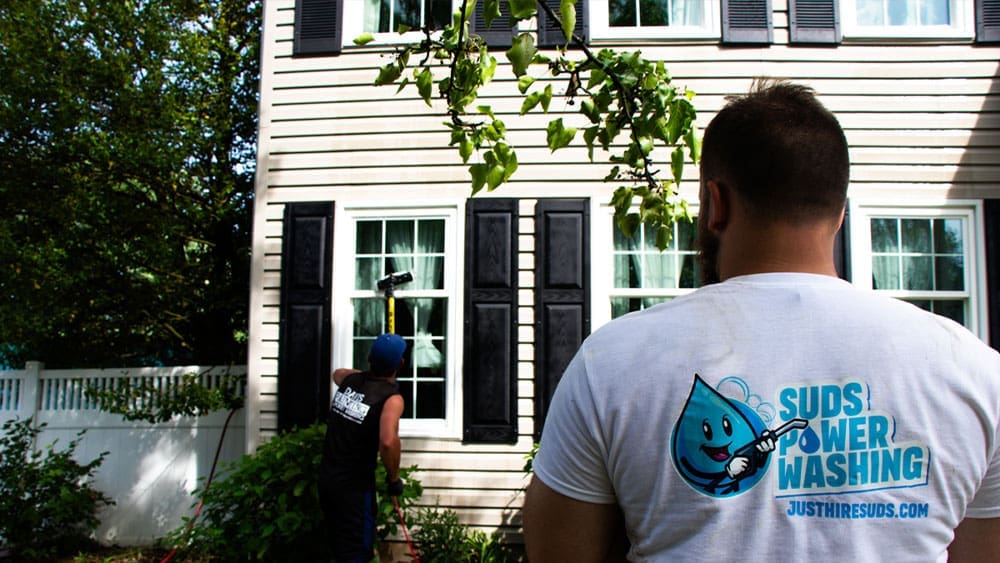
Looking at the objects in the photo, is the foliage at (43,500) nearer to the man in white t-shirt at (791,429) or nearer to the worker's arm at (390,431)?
the worker's arm at (390,431)

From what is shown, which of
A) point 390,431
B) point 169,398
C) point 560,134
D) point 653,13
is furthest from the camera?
point 169,398

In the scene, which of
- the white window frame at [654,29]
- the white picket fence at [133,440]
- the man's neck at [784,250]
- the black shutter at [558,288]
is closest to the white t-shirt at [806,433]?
the man's neck at [784,250]

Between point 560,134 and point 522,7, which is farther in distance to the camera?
point 560,134

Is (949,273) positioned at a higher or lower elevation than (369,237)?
lower

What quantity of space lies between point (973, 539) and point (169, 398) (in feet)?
21.9

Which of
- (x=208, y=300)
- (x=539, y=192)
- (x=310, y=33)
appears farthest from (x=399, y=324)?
(x=208, y=300)

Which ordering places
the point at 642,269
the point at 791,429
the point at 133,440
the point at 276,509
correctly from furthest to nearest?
1. the point at 133,440
2. the point at 642,269
3. the point at 276,509
4. the point at 791,429

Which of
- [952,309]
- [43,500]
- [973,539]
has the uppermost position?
[952,309]

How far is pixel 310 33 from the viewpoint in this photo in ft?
19.1

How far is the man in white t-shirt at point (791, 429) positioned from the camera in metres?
0.93

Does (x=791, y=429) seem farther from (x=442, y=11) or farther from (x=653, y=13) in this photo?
(x=442, y=11)

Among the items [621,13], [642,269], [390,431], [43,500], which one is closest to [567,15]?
[390,431]

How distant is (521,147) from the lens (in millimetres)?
5527

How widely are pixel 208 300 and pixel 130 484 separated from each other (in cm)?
249
